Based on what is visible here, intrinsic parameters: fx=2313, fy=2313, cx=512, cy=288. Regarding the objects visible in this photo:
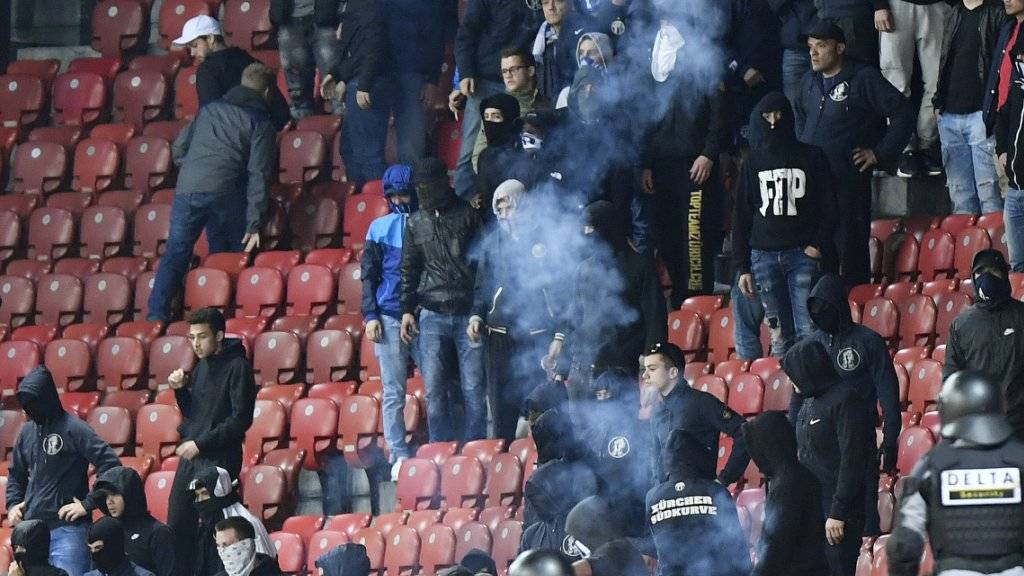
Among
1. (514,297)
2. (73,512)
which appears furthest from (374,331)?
(73,512)

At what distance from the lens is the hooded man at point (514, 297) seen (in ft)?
41.2

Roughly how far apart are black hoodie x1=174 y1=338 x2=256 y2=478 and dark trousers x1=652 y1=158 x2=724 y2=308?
257cm

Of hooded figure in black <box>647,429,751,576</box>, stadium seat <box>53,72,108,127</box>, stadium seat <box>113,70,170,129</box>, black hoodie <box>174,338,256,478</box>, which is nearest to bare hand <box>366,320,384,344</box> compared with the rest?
black hoodie <box>174,338,256,478</box>

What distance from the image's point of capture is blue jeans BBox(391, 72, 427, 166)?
608 inches

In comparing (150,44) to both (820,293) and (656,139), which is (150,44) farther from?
(820,293)

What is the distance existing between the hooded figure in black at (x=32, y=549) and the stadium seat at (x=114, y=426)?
97.9 inches

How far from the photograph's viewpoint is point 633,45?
13727mm

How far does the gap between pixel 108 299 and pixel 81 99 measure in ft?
8.50

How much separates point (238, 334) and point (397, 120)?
1.82 m

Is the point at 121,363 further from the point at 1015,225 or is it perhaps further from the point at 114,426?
the point at 1015,225

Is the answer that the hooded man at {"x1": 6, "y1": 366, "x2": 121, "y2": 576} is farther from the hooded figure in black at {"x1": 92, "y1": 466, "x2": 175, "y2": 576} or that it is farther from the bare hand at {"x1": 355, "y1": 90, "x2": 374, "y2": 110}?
the bare hand at {"x1": 355, "y1": 90, "x2": 374, "y2": 110}

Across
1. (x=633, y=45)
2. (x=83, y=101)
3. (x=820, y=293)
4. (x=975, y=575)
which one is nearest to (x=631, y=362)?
(x=820, y=293)

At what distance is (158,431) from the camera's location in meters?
14.6

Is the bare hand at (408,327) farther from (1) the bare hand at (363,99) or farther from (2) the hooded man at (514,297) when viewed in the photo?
(1) the bare hand at (363,99)
